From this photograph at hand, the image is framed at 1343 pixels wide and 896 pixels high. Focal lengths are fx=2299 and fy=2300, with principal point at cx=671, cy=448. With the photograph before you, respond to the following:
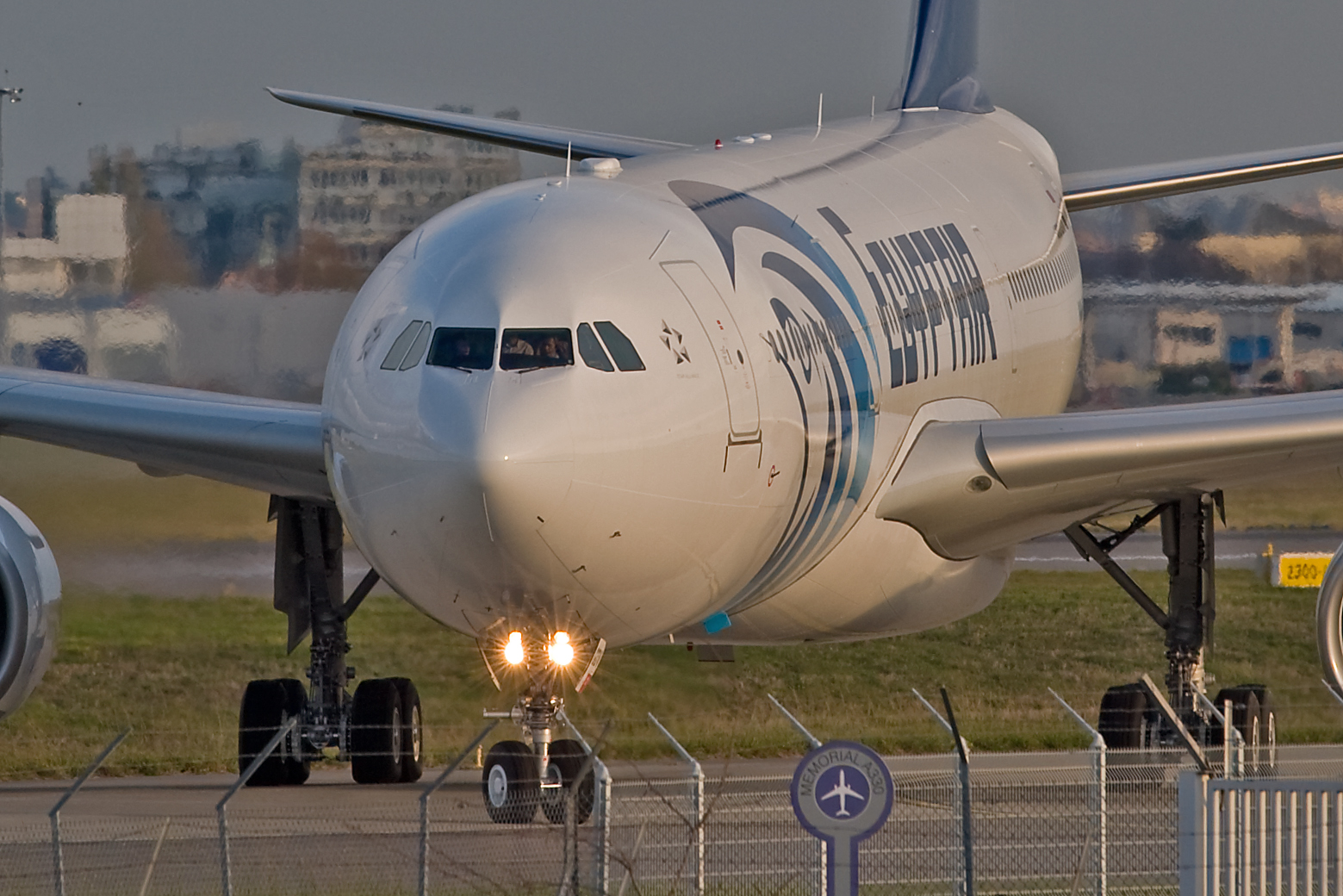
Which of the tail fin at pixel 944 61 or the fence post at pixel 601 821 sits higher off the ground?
the tail fin at pixel 944 61

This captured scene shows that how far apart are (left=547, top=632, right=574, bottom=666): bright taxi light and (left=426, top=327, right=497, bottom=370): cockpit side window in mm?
1297

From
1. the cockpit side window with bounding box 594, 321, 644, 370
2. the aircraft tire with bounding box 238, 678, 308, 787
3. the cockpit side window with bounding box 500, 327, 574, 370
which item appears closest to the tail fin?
the aircraft tire with bounding box 238, 678, 308, 787

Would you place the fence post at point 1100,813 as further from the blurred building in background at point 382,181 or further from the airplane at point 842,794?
the blurred building in background at point 382,181

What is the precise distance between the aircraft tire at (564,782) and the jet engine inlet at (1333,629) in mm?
5372

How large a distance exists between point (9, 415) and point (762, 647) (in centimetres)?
817

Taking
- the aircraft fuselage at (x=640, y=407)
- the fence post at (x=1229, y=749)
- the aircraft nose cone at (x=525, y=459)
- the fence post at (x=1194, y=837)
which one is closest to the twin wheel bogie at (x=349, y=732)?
the aircraft fuselage at (x=640, y=407)

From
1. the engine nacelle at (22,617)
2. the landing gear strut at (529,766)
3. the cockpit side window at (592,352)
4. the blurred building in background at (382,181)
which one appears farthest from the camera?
the blurred building in background at (382,181)

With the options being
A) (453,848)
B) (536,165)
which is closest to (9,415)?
(453,848)

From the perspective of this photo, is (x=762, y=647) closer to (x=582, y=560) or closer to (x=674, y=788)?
(x=674, y=788)

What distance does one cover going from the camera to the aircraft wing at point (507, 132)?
19.6 metres

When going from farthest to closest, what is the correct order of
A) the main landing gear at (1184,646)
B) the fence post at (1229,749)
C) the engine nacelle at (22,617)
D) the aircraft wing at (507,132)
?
the aircraft wing at (507,132), the main landing gear at (1184,646), the engine nacelle at (22,617), the fence post at (1229,749)

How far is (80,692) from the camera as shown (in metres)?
19.5

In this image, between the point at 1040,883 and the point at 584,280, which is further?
the point at 1040,883

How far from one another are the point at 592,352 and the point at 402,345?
0.81 m
